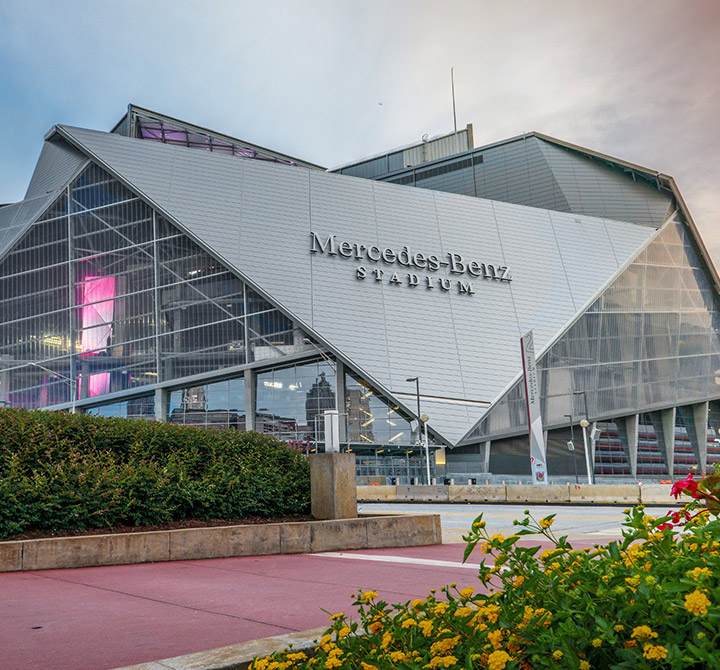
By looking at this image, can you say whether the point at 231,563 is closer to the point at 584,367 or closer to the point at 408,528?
the point at 408,528

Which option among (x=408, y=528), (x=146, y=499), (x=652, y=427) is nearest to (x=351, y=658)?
(x=146, y=499)

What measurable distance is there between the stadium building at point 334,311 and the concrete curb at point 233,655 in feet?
148

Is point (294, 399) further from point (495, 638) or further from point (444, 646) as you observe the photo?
point (495, 638)

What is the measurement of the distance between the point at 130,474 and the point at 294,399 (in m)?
42.1

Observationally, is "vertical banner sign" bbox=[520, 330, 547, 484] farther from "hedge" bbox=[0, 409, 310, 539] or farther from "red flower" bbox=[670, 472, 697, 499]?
"red flower" bbox=[670, 472, 697, 499]

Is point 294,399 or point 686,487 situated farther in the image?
point 294,399

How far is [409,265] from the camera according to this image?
55062 millimetres

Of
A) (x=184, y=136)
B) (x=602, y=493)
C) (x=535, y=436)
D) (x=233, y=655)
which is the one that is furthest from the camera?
(x=184, y=136)

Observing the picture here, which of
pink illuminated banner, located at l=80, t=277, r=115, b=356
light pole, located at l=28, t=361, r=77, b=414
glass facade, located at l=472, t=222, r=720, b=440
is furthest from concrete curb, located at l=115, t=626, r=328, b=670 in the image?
pink illuminated banner, located at l=80, t=277, r=115, b=356

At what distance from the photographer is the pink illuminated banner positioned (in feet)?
182

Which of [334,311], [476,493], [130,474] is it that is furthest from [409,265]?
[130,474]

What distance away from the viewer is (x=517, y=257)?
59156 millimetres

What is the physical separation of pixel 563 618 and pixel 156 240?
53872 millimetres

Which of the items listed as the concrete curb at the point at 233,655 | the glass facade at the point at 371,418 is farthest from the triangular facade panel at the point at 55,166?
the concrete curb at the point at 233,655
